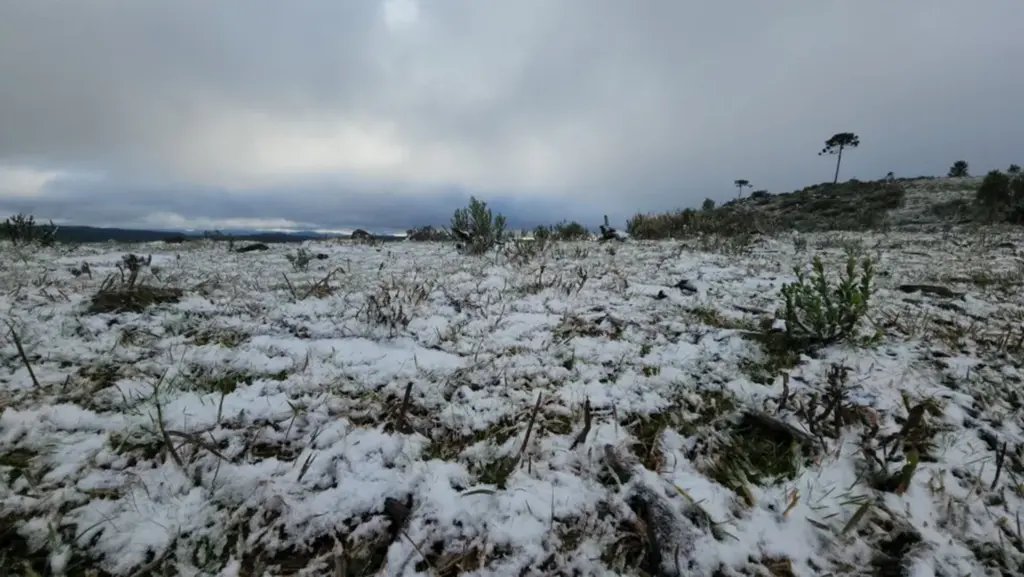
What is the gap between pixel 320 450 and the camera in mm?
1716

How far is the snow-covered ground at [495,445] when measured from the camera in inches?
52.7

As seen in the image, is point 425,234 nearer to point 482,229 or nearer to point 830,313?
point 482,229

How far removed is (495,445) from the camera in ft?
5.94

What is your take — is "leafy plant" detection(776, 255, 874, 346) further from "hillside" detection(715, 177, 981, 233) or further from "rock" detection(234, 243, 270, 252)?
"hillside" detection(715, 177, 981, 233)

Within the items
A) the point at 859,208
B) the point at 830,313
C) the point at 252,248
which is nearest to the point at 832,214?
the point at 859,208

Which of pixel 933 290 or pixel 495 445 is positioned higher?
pixel 933 290

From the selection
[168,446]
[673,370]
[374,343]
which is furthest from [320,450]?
[673,370]

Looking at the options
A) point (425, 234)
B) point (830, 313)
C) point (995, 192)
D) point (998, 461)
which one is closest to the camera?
point (998, 461)

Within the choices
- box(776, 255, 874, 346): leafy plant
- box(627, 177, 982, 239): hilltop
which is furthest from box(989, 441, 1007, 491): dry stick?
box(627, 177, 982, 239): hilltop

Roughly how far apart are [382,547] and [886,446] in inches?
76.1

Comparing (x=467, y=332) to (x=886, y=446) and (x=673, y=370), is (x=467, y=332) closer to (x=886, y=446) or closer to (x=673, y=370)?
(x=673, y=370)

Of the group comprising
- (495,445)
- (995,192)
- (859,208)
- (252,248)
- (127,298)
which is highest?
(995,192)

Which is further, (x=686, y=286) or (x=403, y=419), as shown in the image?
(x=686, y=286)

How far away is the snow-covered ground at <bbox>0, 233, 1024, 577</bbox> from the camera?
1.34m
